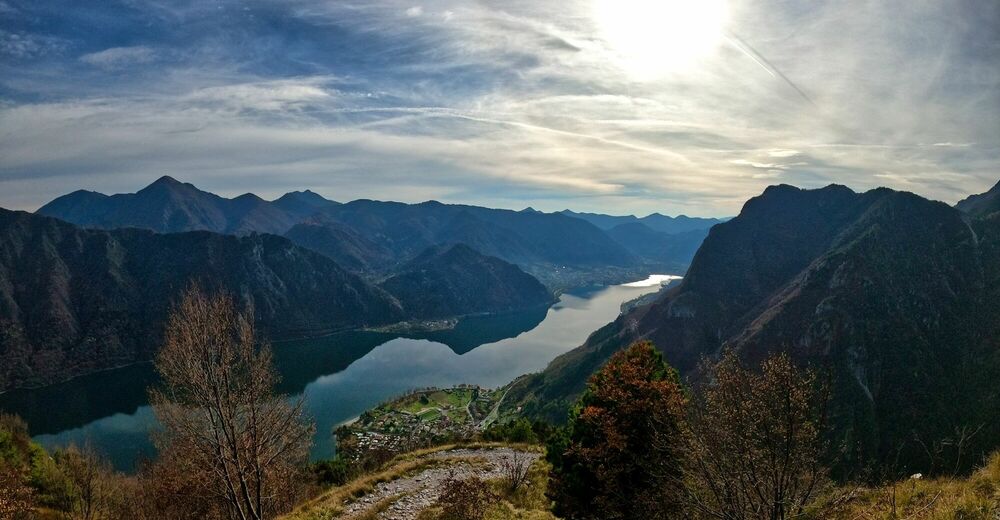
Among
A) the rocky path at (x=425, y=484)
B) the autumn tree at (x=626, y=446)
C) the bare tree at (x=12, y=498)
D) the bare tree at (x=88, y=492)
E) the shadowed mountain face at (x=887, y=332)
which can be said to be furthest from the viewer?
the shadowed mountain face at (x=887, y=332)

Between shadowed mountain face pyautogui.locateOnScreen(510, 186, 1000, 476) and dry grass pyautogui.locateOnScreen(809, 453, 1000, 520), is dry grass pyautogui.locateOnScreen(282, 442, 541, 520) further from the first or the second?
shadowed mountain face pyautogui.locateOnScreen(510, 186, 1000, 476)

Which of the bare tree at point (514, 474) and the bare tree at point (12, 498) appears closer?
the bare tree at point (12, 498)

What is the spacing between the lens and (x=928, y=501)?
11.7m

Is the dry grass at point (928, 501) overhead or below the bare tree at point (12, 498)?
overhead

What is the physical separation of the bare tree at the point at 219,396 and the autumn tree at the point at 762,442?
16351 millimetres

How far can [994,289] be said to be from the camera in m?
140

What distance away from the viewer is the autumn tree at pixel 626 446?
16.2 metres

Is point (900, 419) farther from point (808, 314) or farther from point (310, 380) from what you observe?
point (310, 380)

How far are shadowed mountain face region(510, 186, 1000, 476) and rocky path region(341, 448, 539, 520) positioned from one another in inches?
3619

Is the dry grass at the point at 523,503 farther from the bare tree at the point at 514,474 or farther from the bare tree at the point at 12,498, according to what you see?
the bare tree at the point at 12,498

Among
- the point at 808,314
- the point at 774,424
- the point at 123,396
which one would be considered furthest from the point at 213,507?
the point at 123,396

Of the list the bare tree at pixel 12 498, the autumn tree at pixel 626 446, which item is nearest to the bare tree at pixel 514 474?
the autumn tree at pixel 626 446

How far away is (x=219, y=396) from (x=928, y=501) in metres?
22.0

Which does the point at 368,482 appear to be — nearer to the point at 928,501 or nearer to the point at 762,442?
the point at 762,442
